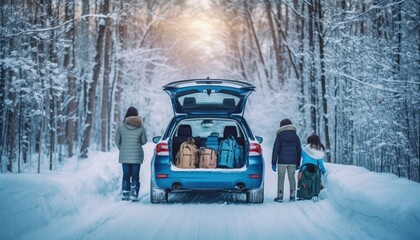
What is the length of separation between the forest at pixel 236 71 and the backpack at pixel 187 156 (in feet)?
12.5

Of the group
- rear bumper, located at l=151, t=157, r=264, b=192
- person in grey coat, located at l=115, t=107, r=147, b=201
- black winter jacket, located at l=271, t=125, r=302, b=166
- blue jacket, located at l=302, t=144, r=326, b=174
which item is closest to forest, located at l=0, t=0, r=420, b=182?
person in grey coat, located at l=115, t=107, r=147, b=201

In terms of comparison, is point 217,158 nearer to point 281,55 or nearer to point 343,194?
point 343,194

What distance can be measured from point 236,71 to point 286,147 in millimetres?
26576

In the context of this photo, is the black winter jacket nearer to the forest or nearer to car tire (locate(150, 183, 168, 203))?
car tire (locate(150, 183, 168, 203))

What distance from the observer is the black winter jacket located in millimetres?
9141

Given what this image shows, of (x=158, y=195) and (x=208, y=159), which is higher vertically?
(x=208, y=159)

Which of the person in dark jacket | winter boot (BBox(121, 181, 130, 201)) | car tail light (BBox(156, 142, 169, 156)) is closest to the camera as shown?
car tail light (BBox(156, 142, 169, 156))

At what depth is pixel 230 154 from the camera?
8633 mm

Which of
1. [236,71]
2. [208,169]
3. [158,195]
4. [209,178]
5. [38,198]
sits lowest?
[158,195]

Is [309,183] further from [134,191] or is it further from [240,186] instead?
[134,191]

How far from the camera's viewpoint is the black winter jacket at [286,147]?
A: 30.0 ft

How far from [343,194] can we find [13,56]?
7486 mm

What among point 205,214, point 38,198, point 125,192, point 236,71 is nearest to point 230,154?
point 205,214

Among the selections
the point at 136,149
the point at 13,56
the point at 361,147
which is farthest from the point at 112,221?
the point at 361,147
